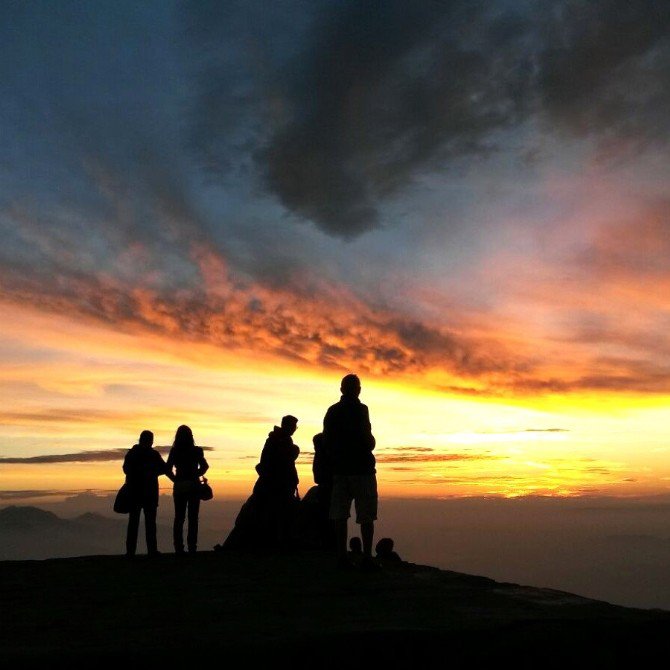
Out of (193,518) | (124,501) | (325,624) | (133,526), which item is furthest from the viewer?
(193,518)

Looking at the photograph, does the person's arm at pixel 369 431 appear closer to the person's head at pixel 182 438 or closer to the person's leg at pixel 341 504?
the person's leg at pixel 341 504

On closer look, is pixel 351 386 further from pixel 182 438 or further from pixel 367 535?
pixel 182 438

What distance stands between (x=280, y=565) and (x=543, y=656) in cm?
623

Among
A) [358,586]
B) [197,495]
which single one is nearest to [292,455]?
[197,495]

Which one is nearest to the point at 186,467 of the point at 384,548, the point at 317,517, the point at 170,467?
the point at 170,467

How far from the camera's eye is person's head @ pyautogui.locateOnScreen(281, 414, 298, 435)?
1177 cm

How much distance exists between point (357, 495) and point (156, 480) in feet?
14.8

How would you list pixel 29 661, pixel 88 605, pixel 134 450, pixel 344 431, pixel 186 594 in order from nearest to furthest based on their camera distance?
pixel 29 661 < pixel 88 605 < pixel 186 594 < pixel 344 431 < pixel 134 450

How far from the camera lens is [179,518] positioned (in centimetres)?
1209

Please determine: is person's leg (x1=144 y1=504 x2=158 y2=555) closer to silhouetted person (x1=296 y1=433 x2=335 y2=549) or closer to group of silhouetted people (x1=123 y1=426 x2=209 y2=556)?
group of silhouetted people (x1=123 y1=426 x2=209 y2=556)

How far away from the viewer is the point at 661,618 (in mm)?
4262

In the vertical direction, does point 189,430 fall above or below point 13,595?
above

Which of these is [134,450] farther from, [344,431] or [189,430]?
[344,431]

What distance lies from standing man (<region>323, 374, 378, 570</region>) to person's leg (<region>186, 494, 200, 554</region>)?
4176mm
